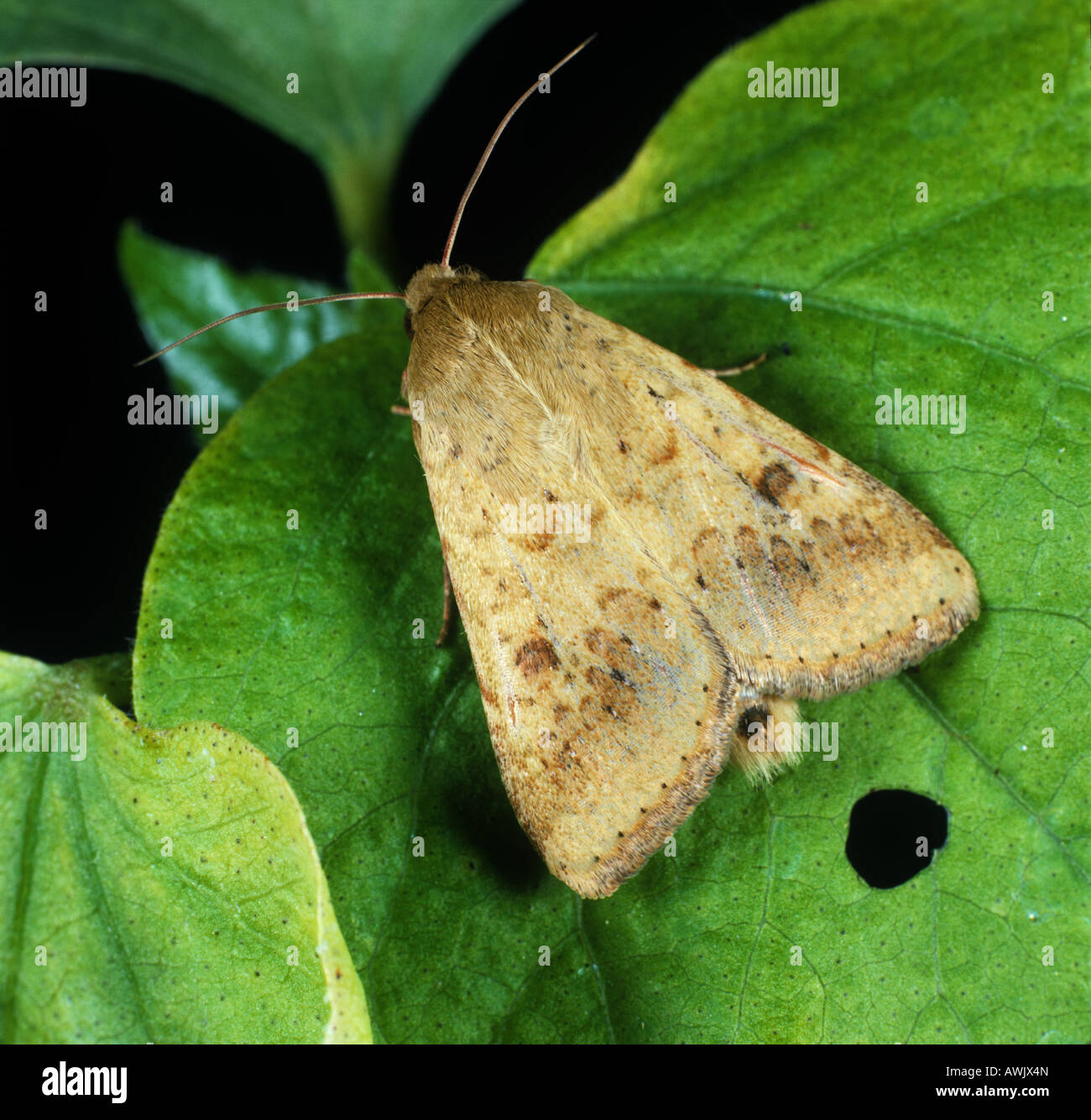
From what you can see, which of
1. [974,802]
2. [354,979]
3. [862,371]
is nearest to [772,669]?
[974,802]

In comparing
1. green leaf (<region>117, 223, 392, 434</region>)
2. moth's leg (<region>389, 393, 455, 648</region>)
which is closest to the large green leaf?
moth's leg (<region>389, 393, 455, 648</region>)

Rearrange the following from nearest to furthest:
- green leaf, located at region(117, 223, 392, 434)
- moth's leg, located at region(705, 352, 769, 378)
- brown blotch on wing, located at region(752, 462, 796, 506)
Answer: brown blotch on wing, located at region(752, 462, 796, 506) → moth's leg, located at region(705, 352, 769, 378) → green leaf, located at region(117, 223, 392, 434)

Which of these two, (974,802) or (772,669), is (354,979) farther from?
Answer: (974,802)

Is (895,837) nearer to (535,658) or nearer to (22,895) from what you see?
(535,658)

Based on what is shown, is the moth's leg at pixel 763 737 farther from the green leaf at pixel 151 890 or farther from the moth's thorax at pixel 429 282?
the moth's thorax at pixel 429 282

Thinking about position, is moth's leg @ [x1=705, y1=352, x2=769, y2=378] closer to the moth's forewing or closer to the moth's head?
the moth's forewing

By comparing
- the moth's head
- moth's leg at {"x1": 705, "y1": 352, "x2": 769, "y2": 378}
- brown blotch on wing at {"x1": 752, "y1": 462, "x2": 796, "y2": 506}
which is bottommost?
brown blotch on wing at {"x1": 752, "y1": 462, "x2": 796, "y2": 506}

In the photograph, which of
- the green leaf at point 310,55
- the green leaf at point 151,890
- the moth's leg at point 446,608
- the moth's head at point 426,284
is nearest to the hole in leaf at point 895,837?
the moth's leg at point 446,608
